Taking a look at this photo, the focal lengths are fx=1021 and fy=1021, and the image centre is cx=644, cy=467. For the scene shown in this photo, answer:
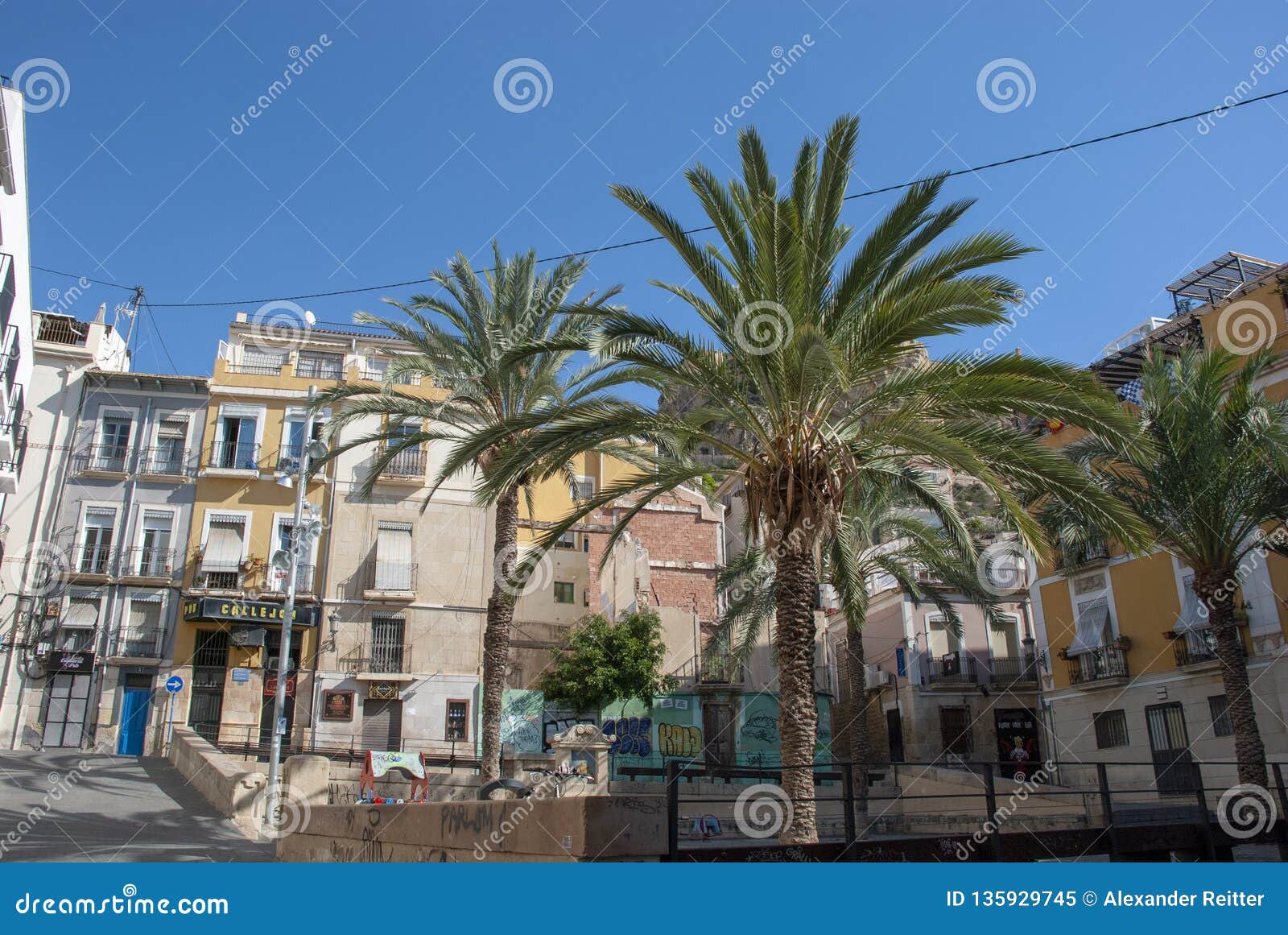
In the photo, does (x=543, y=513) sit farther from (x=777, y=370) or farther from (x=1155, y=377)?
(x=777, y=370)

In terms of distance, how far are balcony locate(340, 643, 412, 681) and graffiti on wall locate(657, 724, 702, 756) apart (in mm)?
7917

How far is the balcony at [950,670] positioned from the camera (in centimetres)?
3462

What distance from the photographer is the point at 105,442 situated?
107ft

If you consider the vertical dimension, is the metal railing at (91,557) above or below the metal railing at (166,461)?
below

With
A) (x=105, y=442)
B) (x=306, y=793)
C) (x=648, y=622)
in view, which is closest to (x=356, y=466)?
(x=105, y=442)

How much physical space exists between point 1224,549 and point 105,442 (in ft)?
102

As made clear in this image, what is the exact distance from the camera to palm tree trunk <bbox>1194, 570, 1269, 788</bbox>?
56.5 feet

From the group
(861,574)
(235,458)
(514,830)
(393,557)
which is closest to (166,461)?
(235,458)

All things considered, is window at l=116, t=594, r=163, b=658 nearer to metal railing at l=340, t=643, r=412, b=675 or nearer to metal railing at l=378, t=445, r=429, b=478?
metal railing at l=340, t=643, r=412, b=675

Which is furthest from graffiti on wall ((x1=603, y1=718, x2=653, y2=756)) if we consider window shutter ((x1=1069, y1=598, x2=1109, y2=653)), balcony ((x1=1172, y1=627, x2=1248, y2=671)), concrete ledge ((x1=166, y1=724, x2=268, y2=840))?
balcony ((x1=1172, y1=627, x2=1248, y2=671))

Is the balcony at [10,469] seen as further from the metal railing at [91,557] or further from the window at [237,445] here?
the window at [237,445]

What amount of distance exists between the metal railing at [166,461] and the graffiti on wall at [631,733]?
15.7 m

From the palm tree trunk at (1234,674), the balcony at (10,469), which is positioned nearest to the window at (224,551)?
the balcony at (10,469)

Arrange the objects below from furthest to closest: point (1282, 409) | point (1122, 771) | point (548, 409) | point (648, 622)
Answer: point (648, 622), point (1122, 771), point (1282, 409), point (548, 409)
